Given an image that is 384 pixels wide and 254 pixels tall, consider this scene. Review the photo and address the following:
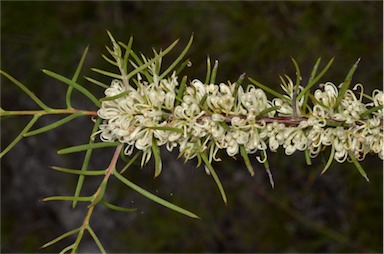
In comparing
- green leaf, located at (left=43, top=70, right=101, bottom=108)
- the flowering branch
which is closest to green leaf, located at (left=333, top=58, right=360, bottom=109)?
the flowering branch

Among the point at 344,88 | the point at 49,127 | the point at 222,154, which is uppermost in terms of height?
the point at 344,88

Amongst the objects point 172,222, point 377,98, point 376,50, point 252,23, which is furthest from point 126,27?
point 377,98

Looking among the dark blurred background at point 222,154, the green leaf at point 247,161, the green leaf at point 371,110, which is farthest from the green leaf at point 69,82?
the dark blurred background at point 222,154

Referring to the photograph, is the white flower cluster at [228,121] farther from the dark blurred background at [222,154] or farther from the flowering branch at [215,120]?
the dark blurred background at [222,154]

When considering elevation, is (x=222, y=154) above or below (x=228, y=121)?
below

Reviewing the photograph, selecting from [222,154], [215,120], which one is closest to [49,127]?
[215,120]

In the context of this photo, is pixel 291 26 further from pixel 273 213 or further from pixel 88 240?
pixel 88 240

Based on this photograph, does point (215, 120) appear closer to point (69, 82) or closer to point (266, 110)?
point (266, 110)
